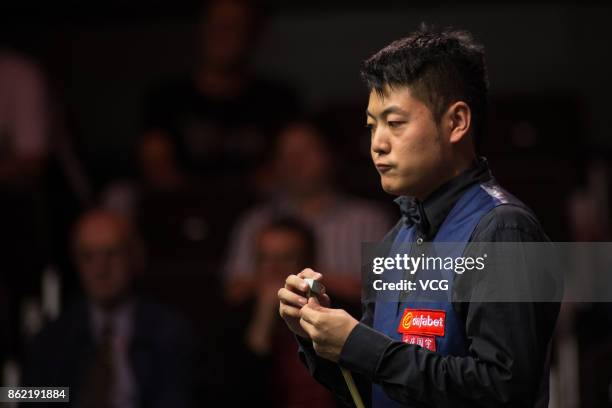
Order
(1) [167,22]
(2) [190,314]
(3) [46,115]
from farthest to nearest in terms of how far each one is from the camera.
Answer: (1) [167,22] < (3) [46,115] < (2) [190,314]

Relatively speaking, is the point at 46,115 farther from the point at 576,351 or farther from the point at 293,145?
the point at 576,351

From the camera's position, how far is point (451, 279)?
3.67 ft

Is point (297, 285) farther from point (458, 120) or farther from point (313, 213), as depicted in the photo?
point (313, 213)

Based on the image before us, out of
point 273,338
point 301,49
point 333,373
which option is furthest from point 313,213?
point 333,373

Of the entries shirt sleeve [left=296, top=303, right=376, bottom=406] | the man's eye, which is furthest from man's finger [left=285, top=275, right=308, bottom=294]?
the man's eye

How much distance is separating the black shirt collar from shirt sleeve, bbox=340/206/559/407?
0.07 m

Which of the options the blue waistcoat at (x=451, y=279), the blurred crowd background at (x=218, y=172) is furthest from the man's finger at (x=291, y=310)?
the blurred crowd background at (x=218, y=172)

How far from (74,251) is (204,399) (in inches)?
24.1

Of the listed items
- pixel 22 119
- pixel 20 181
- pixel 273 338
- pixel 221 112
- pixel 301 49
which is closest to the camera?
pixel 273 338

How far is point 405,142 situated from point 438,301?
19 cm

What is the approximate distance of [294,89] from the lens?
3.25m

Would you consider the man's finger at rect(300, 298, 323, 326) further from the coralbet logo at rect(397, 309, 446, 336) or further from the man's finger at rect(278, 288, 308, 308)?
the coralbet logo at rect(397, 309, 446, 336)

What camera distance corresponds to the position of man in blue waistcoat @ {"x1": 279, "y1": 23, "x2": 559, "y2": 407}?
41.2 inches

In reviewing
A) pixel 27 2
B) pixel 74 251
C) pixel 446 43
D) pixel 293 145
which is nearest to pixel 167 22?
pixel 27 2
